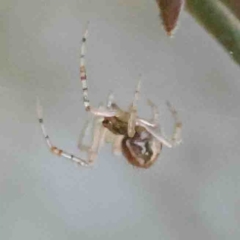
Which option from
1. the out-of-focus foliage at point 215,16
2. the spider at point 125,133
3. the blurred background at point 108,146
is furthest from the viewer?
the blurred background at point 108,146

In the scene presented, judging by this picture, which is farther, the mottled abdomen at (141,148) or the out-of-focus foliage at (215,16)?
the mottled abdomen at (141,148)

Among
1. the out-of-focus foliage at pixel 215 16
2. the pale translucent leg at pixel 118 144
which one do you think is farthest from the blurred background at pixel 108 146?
the out-of-focus foliage at pixel 215 16

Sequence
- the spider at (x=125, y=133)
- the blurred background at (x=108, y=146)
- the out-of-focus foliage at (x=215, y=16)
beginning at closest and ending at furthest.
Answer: the out-of-focus foliage at (x=215, y=16) < the spider at (x=125, y=133) < the blurred background at (x=108, y=146)

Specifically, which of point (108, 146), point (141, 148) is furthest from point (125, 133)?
point (108, 146)

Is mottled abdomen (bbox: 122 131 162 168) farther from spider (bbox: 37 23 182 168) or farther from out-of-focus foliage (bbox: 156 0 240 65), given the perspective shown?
out-of-focus foliage (bbox: 156 0 240 65)

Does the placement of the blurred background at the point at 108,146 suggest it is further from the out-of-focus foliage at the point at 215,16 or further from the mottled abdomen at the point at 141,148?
Result: the out-of-focus foliage at the point at 215,16

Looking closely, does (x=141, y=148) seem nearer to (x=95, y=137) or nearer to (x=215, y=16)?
(x=95, y=137)

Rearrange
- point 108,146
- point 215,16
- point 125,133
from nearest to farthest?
point 215,16 → point 125,133 → point 108,146

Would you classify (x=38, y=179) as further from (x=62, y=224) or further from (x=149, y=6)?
(x=149, y=6)

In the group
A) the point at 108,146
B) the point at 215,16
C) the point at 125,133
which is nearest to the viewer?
the point at 215,16
